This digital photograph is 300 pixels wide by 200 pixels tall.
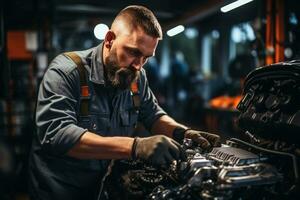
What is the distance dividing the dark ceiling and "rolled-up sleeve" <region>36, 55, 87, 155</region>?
2.49 meters

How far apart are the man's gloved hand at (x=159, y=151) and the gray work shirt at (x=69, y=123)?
35 centimetres

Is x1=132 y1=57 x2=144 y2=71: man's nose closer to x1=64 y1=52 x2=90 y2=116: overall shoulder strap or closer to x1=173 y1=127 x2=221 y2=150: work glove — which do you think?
x1=64 y1=52 x2=90 y2=116: overall shoulder strap

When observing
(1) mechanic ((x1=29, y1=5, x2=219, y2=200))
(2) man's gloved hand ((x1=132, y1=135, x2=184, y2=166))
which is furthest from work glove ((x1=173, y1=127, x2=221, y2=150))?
(2) man's gloved hand ((x1=132, y1=135, x2=184, y2=166))

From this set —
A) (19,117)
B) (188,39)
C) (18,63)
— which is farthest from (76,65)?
(188,39)

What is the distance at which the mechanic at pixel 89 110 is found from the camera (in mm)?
1904

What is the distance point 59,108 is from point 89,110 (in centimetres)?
21

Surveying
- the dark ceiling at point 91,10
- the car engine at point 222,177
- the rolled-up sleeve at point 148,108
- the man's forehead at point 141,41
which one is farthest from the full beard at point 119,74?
the dark ceiling at point 91,10

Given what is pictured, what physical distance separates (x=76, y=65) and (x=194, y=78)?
10.3m

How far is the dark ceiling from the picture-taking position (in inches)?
218

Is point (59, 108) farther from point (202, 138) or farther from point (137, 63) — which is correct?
point (202, 138)

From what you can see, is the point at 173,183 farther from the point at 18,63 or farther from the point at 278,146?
the point at 18,63

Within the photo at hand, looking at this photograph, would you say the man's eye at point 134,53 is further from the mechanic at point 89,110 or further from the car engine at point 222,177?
the car engine at point 222,177

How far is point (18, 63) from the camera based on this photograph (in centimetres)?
773

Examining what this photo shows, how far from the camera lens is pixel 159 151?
1.63 metres
